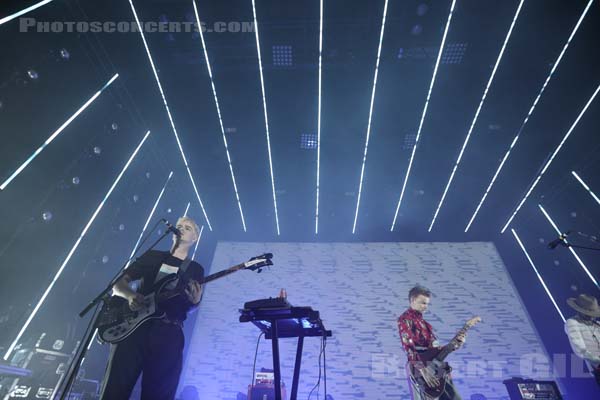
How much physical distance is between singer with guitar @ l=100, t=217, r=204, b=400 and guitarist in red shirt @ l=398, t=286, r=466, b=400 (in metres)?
2.16

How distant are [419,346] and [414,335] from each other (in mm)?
115

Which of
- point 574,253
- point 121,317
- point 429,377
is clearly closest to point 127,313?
point 121,317

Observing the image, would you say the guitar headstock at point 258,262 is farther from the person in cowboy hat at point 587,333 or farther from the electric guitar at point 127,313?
the person in cowboy hat at point 587,333

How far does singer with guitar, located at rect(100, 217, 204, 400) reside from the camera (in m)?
1.90

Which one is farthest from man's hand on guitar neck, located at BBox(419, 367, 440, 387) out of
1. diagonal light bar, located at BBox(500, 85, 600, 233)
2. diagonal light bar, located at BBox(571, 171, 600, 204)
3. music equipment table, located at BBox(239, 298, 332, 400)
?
diagonal light bar, located at BBox(500, 85, 600, 233)

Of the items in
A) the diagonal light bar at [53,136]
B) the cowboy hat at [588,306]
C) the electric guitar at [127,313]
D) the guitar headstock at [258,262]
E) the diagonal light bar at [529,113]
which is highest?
the diagonal light bar at [529,113]

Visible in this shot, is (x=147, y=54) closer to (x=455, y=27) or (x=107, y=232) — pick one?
(x=107, y=232)

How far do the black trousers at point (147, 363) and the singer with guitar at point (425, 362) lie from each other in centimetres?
220

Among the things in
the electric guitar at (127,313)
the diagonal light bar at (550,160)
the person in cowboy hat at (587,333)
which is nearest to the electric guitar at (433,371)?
the person in cowboy hat at (587,333)

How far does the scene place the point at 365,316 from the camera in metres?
Answer: 6.34

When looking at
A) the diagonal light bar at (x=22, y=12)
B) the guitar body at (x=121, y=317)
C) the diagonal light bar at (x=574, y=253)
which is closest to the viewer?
the guitar body at (x=121, y=317)

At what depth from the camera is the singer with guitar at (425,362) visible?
112 inches

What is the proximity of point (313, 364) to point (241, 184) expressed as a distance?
3.68 meters

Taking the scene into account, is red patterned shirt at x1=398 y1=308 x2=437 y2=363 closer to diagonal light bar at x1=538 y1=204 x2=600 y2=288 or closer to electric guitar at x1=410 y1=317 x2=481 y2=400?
electric guitar at x1=410 y1=317 x2=481 y2=400
